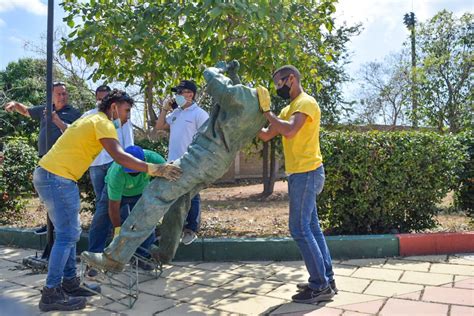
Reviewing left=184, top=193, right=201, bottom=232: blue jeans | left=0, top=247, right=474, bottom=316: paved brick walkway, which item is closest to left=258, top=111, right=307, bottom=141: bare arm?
left=0, top=247, right=474, bottom=316: paved brick walkway

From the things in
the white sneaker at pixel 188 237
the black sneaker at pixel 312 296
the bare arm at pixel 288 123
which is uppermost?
the bare arm at pixel 288 123

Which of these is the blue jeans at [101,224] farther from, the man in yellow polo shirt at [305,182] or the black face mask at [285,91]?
the black face mask at [285,91]

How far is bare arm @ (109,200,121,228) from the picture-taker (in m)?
4.21

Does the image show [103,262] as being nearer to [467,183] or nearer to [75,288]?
[75,288]

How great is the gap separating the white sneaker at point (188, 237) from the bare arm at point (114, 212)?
2.43 ft

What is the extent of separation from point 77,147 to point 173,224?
38.0 inches

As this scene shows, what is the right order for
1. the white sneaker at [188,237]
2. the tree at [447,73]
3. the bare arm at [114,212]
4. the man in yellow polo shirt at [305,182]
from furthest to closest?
the tree at [447,73]
the white sneaker at [188,237]
the bare arm at [114,212]
the man in yellow polo shirt at [305,182]

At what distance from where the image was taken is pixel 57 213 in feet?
11.4

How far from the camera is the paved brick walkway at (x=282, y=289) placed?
135 inches

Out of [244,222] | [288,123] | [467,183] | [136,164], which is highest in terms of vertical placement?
[288,123]

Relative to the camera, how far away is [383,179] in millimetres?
5234

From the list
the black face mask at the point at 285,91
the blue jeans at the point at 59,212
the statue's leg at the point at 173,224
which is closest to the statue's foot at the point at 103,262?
the blue jeans at the point at 59,212

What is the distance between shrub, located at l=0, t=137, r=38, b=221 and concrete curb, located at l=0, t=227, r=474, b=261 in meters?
3.72

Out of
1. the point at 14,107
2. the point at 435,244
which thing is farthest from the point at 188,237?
the point at 435,244
